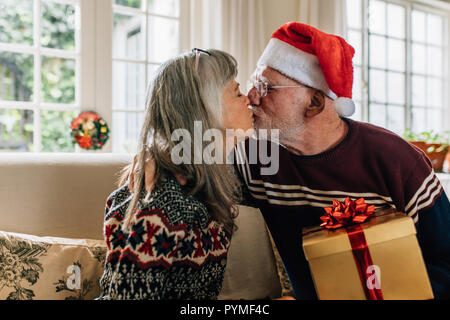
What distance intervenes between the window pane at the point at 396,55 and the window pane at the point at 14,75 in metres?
4.76

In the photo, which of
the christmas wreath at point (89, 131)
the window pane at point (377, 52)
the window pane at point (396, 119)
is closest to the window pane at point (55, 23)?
the christmas wreath at point (89, 131)

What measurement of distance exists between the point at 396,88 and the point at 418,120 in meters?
0.47

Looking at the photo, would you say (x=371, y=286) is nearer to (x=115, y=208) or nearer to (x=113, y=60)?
(x=115, y=208)

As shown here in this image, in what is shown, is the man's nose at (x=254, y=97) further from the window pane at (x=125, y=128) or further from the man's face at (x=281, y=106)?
the window pane at (x=125, y=128)

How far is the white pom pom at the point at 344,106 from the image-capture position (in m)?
1.30

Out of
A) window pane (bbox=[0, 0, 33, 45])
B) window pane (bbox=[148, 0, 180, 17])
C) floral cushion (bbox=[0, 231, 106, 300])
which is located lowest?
floral cushion (bbox=[0, 231, 106, 300])

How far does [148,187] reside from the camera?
1054 mm

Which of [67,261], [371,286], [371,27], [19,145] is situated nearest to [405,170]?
[371,286]

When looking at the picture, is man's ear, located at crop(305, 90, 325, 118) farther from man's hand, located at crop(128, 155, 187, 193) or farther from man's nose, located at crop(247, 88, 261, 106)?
man's hand, located at crop(128, 155, 187, 193)

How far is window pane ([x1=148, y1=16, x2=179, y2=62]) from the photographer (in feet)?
10.2

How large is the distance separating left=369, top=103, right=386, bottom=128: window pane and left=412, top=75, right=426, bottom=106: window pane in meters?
0.50

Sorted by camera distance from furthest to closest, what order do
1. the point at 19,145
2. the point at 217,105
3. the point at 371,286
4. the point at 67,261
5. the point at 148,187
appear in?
the point at 19,145 → the point at 67,261 → the point at 217,105 → the point at 148,187 → the point at 371,286

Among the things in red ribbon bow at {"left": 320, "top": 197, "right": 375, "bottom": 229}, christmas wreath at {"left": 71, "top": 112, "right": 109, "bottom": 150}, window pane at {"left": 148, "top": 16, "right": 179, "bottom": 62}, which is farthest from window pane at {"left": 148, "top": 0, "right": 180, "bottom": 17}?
red ribbon bow at {"left": 320, "top": 197, "right": 375, "bottom": 229}

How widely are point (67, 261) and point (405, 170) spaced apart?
108 cm
